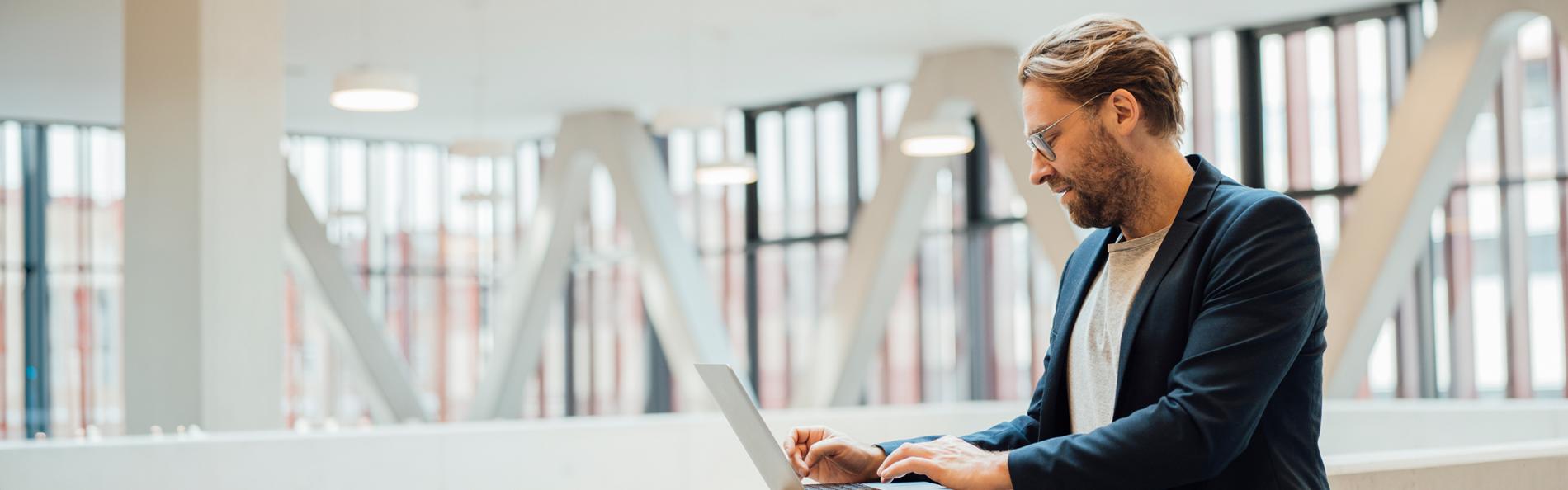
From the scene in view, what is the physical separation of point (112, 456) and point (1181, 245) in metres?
6.69

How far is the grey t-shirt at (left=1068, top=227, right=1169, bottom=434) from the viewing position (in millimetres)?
2184

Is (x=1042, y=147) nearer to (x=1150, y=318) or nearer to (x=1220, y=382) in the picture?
(x=1150, y=318)

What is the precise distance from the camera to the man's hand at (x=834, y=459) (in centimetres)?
232

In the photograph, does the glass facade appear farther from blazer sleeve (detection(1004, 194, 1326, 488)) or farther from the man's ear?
blazer sleeve (detection(1004, 194, 1326, 488))

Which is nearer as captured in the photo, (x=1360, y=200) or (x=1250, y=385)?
(x=1250, y=385)

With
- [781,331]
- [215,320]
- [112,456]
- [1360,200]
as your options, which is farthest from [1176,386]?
[781,331]

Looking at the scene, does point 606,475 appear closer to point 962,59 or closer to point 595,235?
point 962,59

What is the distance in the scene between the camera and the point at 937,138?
12898 millimetres

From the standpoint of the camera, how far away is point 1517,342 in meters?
14.5

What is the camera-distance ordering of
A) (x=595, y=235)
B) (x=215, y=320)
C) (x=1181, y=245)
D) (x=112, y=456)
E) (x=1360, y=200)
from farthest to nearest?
(x=595, y=235)
(x=1360, y=200)
(x=215, y=320)
(x=112, y=456)
(x=1181, y=245)

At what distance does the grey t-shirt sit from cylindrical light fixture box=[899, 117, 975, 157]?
1066 cm

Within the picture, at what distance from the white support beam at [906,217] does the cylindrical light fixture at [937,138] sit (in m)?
2.58

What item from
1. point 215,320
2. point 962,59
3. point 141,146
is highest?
point 962,59

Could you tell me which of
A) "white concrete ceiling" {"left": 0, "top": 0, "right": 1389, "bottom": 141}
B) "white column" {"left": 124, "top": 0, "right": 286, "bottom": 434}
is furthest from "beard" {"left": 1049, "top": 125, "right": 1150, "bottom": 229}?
"white concrete ceiling" {"left": 0, "top": 0, "right": 1389, "bottom": 141}
